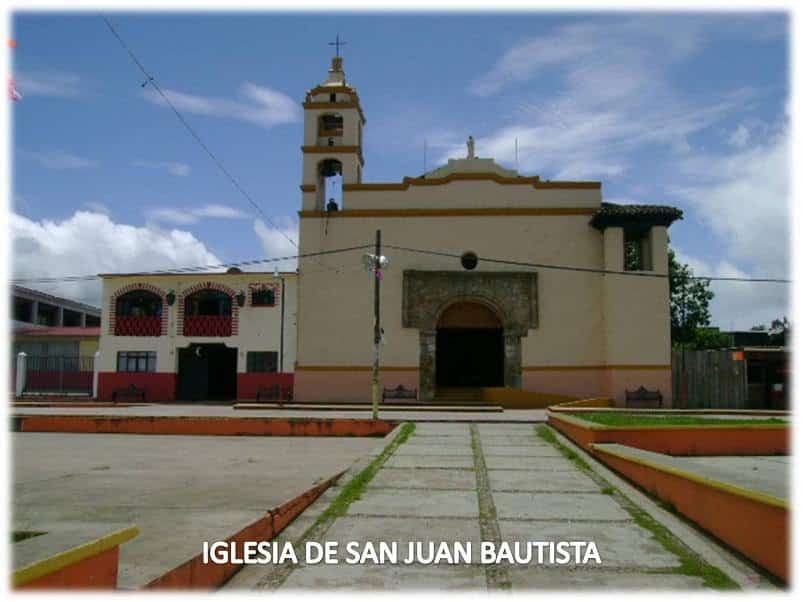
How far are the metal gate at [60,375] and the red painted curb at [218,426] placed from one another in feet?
51.5

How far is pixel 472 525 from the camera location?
6645mm

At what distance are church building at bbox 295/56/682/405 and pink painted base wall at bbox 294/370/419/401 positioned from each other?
0.04m

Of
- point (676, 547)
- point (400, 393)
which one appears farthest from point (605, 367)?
point (676, 547)

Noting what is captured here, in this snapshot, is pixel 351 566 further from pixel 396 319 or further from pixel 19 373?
pixel 19 373

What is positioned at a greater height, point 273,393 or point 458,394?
point 458,394

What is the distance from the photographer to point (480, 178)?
2648 centimetres

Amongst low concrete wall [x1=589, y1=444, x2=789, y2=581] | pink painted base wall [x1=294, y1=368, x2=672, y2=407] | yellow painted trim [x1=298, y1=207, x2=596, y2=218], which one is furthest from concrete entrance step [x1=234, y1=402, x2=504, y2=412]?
low concrete wall [x1=589, y1=444, x2=789, y2=581]

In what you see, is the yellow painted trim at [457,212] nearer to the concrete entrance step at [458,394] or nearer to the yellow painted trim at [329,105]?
the yellow painted trim at [329,105]

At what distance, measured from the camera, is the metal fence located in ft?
83.6

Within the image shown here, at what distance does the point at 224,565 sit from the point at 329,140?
2351 cm

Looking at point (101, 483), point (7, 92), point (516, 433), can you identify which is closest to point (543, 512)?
point (101, 483)

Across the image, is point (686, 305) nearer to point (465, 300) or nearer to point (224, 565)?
point (465, 300)

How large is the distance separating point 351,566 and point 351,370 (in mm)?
20591

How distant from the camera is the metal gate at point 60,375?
32250 mm
